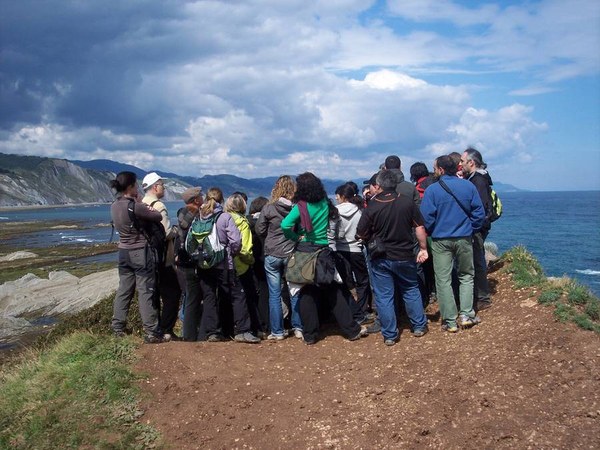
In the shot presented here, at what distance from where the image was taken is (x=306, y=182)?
25.3ft

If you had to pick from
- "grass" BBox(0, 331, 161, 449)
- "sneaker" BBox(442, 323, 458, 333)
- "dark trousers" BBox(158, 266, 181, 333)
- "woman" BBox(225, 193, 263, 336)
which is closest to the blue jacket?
"sneaker" BBox(442, 323, 458, 333)

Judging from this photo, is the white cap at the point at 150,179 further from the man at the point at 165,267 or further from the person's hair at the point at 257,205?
the person's hair at the point at 257,205

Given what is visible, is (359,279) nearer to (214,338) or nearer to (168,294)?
(214,338)

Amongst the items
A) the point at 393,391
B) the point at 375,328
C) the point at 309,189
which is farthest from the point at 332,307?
the point at 393,391

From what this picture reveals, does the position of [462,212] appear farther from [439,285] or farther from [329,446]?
[329,446]

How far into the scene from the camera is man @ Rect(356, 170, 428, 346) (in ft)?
24.4

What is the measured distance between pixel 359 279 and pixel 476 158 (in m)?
2.78

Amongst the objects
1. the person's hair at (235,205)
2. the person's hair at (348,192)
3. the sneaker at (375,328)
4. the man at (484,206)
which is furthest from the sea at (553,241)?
the person's hair at (235,205)

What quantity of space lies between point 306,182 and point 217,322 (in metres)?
2.68

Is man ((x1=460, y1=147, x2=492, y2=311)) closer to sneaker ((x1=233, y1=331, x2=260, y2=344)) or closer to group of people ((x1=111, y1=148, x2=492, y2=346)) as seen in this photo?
group of people ((x1=111, y1=148, x2=492, y2=346))

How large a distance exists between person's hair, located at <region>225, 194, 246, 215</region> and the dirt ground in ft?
6.93

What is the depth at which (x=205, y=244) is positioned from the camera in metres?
7.79

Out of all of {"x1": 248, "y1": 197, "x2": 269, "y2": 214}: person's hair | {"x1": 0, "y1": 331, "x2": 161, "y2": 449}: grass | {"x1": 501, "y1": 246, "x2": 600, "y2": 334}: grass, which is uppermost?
{"x1": 248, "y1": 197, "x2": 269, "y2": 214}: person's hair

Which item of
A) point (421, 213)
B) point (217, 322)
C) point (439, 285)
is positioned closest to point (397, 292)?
point (439, 285)
